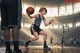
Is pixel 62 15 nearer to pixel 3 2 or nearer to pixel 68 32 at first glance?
pixel 68 32

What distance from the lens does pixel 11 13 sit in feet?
6.59

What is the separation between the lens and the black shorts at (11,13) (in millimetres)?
1999

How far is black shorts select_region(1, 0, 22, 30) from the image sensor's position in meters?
2.00

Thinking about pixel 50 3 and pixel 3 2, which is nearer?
pixel 3 2

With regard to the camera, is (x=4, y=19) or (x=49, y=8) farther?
(x=49, y=8)

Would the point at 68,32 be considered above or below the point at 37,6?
below

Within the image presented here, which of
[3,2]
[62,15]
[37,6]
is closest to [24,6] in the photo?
[37,6]

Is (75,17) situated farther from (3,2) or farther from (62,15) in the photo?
(3,2)

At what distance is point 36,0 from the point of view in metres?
4.41

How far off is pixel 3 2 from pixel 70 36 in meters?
2.41

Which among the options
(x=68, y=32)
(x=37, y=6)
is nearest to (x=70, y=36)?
(x=68, y=32)

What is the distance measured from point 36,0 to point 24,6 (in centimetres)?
26

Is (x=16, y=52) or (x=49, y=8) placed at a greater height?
(x=49, y=8)

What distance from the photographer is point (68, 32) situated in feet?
14.2
